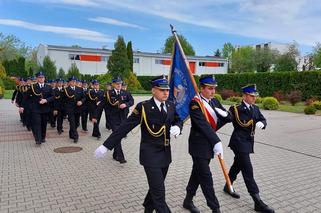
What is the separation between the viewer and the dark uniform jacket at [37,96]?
9.07 m

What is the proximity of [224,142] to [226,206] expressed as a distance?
18.1ft

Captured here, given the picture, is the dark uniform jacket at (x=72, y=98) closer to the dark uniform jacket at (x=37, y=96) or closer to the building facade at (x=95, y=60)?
the dark uniform jacket at (x=37, y=96)

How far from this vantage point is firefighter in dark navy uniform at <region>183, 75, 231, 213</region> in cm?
419

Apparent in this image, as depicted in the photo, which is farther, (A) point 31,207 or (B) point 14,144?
(B) point 14,144

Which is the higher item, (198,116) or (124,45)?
(124,45)

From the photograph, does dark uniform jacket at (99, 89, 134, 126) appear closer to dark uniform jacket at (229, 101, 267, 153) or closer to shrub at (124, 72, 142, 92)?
dark uniform jacket at (229, 101, 267, 153)

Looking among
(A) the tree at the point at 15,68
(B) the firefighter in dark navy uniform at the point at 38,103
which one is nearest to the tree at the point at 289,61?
(A) the tree at the point at 15,68

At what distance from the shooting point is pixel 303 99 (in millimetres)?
25000

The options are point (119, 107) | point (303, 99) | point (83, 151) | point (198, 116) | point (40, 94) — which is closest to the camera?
point (198, 116)

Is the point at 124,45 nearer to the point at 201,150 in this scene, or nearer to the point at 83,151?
the point at 83,151

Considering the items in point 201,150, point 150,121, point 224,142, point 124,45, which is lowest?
point 224,142

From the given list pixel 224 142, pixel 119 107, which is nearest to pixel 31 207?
pixel 119 107

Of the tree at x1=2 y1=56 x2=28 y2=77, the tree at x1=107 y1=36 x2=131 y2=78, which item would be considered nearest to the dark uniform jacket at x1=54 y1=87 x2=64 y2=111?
the tree at x1=107 y1=36 x2=131 y2=78

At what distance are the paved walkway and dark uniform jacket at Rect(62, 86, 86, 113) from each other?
3.26ft
